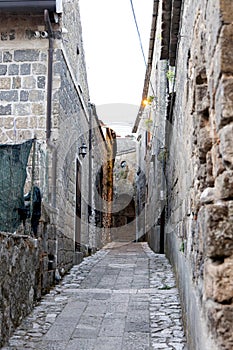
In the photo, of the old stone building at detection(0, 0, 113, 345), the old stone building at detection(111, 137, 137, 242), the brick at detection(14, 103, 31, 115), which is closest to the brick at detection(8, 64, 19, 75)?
the old stone building at detection(0, 0, 113, 345)

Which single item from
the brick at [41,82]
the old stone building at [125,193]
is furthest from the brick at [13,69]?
the old stone building at [125,193]

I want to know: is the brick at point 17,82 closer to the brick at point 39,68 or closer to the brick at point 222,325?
the brick at point 39,68

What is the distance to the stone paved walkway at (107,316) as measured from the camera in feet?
11.7

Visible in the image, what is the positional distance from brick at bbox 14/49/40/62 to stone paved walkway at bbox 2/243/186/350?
10.7 ft

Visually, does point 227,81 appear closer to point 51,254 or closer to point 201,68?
point 201,68

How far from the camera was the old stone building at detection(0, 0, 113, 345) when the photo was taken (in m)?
4.65

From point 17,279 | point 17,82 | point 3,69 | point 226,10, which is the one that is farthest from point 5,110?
point 226,10

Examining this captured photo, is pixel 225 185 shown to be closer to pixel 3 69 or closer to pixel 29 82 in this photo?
pixel 29 82

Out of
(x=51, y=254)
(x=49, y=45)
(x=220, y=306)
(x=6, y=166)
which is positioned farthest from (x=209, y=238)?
(x=49, y=45)

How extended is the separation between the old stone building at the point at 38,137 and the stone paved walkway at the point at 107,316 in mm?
Answer: 260

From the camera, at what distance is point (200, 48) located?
88.1 inches

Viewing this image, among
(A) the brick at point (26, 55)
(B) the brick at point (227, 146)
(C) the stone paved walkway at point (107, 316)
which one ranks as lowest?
(C) the stone paved walkway at point (107, 316)

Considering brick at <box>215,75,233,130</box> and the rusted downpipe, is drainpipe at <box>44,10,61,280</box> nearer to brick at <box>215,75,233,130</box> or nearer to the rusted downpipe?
the rusted downpipe

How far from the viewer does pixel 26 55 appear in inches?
257
